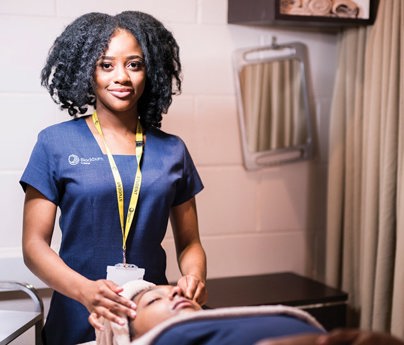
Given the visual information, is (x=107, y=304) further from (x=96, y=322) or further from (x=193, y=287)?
(x=193, y=287)

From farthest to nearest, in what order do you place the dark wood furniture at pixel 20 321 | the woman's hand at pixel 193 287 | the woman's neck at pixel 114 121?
the woman's neck at pixel 114 121 → the dark wood furniture at pixel 20 321 → the woman's hand at pixel 193 287

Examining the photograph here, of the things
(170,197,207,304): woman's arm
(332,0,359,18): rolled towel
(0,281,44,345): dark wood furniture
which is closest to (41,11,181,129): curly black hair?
(170,197,207,304): woman's arm

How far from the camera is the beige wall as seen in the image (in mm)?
2488

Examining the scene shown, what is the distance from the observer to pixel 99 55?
2027 millimetres

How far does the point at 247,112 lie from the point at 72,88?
91 cm

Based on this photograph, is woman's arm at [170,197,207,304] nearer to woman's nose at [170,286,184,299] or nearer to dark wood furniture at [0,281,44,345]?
woman's nose at [170,286,184,299]

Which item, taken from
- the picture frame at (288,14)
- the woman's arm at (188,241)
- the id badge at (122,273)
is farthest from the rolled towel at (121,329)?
the picture frame at (288,14)

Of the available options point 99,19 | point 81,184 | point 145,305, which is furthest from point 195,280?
point 99,19

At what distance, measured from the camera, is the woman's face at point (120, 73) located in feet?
6.64

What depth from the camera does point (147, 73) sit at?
210 centimetres

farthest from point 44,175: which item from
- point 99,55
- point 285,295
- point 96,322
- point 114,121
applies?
point 285,295

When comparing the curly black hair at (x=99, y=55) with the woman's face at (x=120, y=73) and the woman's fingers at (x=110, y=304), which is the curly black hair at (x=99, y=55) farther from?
the woman's fingers at (x=110, y=304)

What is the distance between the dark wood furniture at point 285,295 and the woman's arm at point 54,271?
28.0 inches

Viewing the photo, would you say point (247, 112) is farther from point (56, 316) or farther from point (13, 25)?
point (56, 316)
